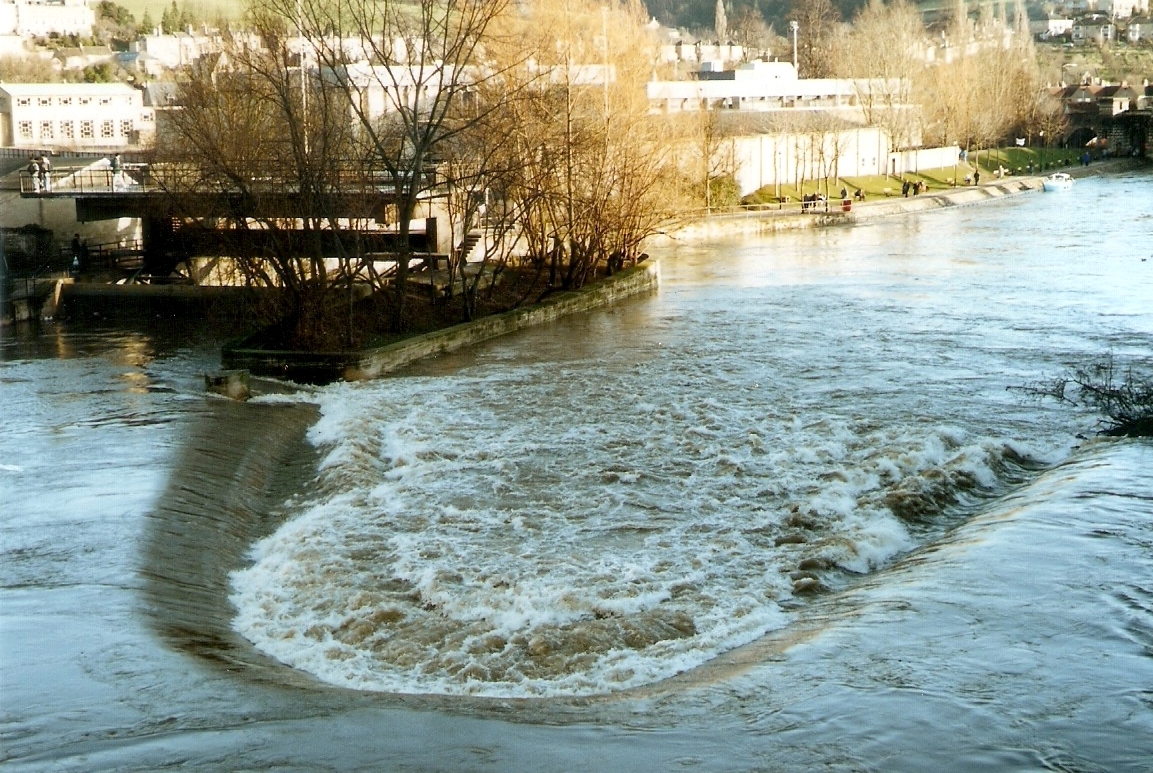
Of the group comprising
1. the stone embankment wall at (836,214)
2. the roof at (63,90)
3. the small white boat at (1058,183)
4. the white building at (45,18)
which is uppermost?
the white building at (45,18)

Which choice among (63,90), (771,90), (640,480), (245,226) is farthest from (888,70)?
(640,480)

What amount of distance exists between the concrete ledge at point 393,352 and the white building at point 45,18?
91.8 meters

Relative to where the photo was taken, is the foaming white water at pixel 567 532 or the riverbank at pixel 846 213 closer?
the foaming white water at pixel 567 532

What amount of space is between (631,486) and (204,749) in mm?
9592

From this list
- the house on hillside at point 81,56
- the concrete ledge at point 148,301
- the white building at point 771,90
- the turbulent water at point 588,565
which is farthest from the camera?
the house on hillside at point 81,56

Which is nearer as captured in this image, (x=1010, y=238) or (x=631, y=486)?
(x=631, y=486)

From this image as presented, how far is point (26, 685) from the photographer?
34.9ft

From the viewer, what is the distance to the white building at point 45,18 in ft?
381

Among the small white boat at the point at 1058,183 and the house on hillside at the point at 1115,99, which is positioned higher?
the house on hillside at the point at 1115,99

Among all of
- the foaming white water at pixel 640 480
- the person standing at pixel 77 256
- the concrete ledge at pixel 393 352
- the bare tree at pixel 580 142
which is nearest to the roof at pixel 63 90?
the person standing at pixel 77 256

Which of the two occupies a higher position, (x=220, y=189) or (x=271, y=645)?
(x=220, y=189)

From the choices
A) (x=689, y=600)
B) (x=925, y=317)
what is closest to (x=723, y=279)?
(x=925, y=317)

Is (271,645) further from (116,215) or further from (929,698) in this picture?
(116,215)

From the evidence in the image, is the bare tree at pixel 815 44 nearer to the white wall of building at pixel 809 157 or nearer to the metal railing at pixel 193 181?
the white wall of building at pixel 809 157
